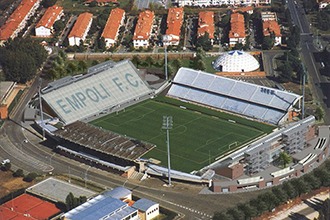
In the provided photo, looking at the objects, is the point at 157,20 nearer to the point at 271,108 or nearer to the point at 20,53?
the point at 20,53

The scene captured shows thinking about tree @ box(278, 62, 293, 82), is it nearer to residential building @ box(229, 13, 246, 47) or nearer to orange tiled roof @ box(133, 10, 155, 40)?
residential building @ box(229, 13, 246, 47)

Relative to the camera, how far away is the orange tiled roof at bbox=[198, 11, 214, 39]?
10612 centimetres

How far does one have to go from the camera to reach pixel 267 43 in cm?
10144

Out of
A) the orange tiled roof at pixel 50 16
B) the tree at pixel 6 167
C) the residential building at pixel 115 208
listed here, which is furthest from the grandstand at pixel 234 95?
the orange tiled roof at pixel 50 16

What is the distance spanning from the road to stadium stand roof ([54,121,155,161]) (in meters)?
20.8

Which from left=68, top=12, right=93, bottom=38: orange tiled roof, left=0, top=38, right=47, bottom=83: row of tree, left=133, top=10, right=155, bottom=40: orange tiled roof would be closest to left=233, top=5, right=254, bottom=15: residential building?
left=133, top=10, right=155, bottom=40: orange tiled roof

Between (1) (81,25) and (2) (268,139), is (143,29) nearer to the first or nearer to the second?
(1) (81,25)

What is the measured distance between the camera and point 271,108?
7925 cm

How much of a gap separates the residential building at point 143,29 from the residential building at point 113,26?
111 inches

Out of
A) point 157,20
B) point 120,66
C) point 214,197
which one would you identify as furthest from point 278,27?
point 214,197

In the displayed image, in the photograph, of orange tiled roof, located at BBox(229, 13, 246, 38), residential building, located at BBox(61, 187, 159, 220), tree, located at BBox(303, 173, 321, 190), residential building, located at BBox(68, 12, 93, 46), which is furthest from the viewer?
residential building, located at BBox(68, 12, 93, 46)

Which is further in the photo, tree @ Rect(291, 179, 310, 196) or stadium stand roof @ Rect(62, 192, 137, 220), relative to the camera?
tree @ Rect(291, 179, 310, 196)

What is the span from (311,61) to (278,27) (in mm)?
11517

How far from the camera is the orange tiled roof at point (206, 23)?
106125 millimetres
